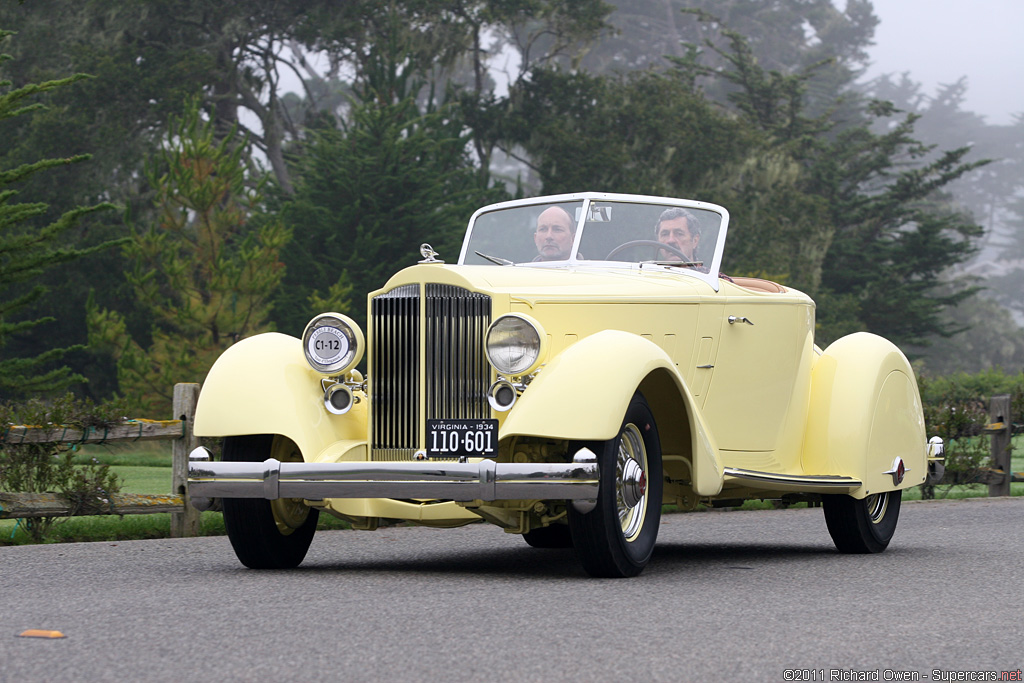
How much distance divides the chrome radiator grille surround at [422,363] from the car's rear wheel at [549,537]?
2198 mm

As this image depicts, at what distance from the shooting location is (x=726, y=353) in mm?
7832

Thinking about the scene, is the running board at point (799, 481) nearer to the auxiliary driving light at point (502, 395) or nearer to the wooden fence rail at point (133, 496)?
the auxiliary driving light at point (502, 395)

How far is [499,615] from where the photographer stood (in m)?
5.29

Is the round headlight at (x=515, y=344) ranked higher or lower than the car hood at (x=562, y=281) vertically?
lower

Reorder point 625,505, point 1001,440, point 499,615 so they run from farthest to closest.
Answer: point 1001,440
point 625,505
point 499,615

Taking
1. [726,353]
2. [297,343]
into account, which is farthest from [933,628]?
[297,343]

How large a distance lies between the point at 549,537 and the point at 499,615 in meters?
3.72

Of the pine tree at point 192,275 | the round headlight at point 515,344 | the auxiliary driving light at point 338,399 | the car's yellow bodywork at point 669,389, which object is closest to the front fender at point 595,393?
the car's yellow bodywork at point 669,389

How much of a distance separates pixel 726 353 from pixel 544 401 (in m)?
1.86

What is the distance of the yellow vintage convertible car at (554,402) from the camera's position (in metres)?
6.35

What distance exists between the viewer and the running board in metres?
7.40

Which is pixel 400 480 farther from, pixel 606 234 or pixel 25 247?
pixel 25 247

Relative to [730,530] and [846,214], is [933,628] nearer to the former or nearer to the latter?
[730,530]

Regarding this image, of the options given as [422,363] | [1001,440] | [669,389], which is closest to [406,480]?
[422,363]
